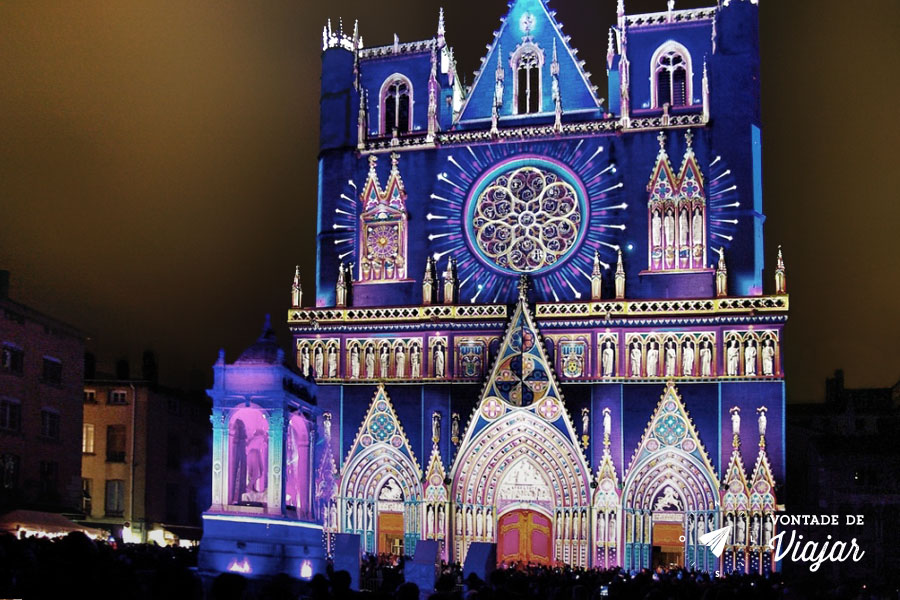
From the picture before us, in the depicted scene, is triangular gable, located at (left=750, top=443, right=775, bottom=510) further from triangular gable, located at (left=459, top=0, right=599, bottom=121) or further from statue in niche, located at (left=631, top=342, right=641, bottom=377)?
triangular gable, located at (left=459, top=0, right=599, bottom=121)

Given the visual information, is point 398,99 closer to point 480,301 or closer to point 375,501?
point 480,301

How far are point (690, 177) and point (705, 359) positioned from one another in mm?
7614

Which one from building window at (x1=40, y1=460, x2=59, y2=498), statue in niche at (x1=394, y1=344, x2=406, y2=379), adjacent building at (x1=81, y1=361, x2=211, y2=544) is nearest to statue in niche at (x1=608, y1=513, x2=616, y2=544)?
statue in niche at (x1=394, y1=344, x2=406, y2=379)

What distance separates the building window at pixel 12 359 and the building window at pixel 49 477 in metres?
4.40

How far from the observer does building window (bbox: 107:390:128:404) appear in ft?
205

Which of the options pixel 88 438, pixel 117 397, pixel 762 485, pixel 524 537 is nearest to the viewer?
pixel 762 485

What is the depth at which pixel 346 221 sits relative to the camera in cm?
5475

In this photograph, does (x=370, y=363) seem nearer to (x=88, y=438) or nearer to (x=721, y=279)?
(x=721, y=279)

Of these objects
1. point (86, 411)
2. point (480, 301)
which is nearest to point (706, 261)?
point (480, 301)

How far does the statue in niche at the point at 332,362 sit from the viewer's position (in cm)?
5250

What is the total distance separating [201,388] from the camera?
7438 cm

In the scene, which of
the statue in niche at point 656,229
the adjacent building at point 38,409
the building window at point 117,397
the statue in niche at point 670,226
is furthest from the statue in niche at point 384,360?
the building window at point 117,397

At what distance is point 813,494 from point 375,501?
2536cm

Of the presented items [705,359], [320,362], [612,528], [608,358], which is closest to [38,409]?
[320,362]
